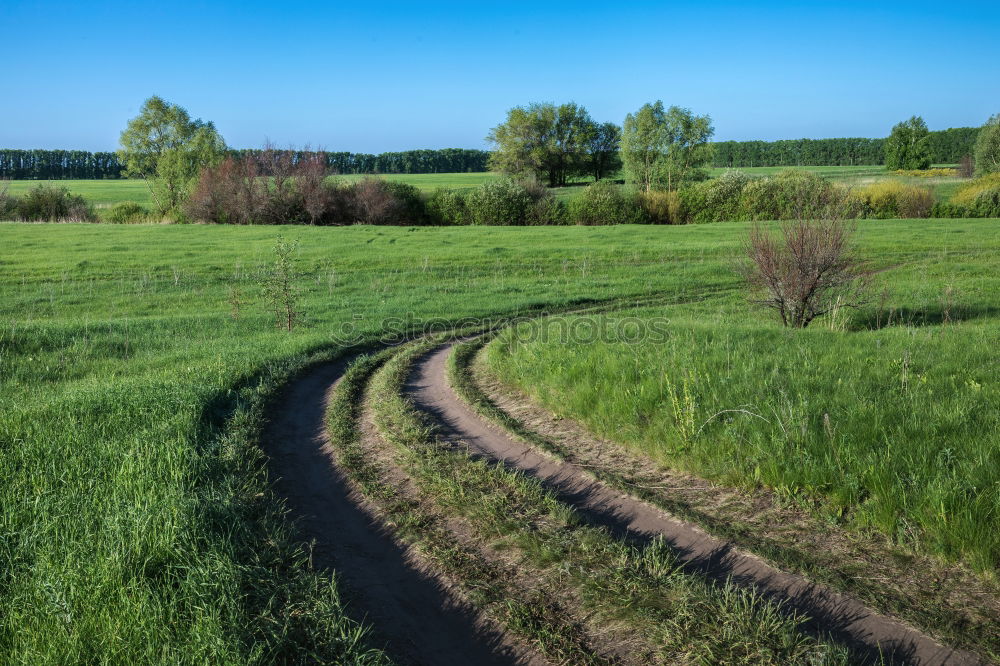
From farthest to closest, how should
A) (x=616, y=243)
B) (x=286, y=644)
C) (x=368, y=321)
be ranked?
(x=616, y=243)
(x=368, y=321)
(x=286, y=644)

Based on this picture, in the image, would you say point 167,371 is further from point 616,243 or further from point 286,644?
point 616,243

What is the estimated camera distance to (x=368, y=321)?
16.0 m

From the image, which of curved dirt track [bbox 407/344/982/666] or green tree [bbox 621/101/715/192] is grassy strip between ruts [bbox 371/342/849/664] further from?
green tree [bbox 621/101/715/192]

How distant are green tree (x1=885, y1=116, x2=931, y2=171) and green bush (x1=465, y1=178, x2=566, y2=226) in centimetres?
5436

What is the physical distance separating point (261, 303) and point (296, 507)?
14.2 meters

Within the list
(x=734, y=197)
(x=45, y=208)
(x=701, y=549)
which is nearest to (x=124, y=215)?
(x=45, y=208)

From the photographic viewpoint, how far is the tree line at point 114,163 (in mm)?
105750

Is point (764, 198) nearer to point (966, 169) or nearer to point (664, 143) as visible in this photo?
point (664, 143)

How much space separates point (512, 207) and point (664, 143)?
67.9 ft

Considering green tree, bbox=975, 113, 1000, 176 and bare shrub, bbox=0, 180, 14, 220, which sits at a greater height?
green tree, bbox=975, 113, 1000, 176

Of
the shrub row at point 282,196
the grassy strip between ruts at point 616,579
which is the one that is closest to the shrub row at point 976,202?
the shrub row at point 282,196

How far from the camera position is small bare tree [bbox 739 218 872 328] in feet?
44.2

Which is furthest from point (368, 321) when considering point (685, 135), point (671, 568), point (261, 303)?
point (685, 135)

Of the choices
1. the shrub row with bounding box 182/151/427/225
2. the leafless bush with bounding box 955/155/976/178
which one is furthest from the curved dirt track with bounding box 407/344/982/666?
the leafless bush with bounding box 955/155/976/178
